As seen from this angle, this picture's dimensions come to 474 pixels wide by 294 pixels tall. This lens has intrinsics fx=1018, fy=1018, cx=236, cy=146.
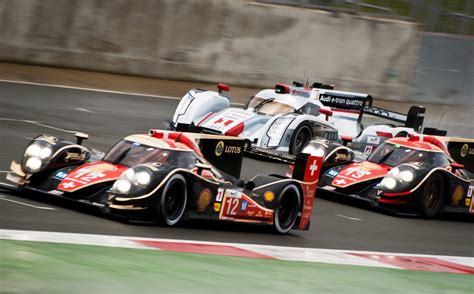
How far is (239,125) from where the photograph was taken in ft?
65.5

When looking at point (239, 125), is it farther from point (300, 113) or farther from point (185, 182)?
point (185, 182)

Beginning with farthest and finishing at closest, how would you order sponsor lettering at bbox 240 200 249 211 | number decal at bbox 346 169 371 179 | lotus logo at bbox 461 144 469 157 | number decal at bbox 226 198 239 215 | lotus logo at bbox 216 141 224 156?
1. lotus logo at bbox 461 144 469 157
2. number decal at bbox 346 169 371 179
3. lotus logo at bbox 216 141 224 156
4. sponsor lettering at bbox 240 200 249 211
5. number decal at bbox 226 198 239 215

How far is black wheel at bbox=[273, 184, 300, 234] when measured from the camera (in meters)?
12.8

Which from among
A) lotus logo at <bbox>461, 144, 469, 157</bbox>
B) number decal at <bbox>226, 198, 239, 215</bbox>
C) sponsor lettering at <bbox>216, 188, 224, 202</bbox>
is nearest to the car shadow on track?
number decal at <bbox>226, 198, 239, 215</bbox>

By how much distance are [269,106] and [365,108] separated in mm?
2321

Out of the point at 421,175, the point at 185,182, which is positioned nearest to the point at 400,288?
the point at 185,182

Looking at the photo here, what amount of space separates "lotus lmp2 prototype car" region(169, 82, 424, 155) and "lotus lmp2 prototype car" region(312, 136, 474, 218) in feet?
8.71

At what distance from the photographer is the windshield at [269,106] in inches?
824

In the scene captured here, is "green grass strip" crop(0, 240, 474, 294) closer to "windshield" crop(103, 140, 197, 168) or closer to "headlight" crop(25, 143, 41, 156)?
"windshield" crop(103, 140, 197, 168)

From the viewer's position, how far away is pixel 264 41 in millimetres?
29000

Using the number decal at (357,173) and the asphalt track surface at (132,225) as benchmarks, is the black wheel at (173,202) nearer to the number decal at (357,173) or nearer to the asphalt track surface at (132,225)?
the asphalt track surface at (132,225)

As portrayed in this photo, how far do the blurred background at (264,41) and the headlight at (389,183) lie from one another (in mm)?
12173

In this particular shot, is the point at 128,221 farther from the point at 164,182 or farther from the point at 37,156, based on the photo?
the point at 37,156

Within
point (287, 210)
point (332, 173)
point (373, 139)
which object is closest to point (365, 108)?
point (373, 139)
